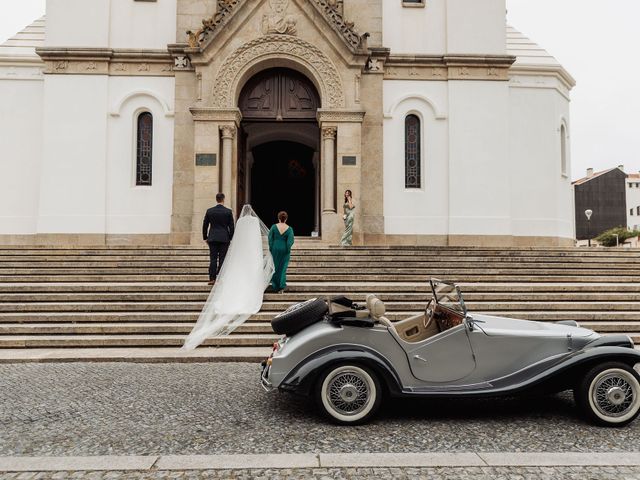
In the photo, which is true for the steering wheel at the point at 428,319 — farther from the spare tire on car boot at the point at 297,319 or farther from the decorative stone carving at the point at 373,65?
the decorative stone carving at the point at 373,65

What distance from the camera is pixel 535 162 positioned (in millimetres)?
17500

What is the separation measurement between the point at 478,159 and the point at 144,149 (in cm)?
1166

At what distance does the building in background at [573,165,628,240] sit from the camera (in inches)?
2680

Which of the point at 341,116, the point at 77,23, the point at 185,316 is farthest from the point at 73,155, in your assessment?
the point at 185,316

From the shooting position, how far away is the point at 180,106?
16625 mm

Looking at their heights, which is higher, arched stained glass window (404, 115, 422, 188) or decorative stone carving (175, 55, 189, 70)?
decorative stone carving (175, 55, 189, 70)

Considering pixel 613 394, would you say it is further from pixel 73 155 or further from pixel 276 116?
pixel 73 155

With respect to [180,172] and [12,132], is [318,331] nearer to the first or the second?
[180,172]

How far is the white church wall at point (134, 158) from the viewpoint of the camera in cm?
1652

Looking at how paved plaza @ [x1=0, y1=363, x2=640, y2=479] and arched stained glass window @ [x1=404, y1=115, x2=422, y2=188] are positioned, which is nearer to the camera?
paved plaza @ [x1=0, y1=363, x2=640, y2=479]

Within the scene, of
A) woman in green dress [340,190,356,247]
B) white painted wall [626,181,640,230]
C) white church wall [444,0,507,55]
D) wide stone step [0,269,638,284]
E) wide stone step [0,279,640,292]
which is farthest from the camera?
white painted wall [626,181,640,230]

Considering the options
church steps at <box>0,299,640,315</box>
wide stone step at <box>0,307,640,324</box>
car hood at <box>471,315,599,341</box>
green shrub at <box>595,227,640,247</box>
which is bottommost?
wide stone step at <box>0,307,640,324</box>

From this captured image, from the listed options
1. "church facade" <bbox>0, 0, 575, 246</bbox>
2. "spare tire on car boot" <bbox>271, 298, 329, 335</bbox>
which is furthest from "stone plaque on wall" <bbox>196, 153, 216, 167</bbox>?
"spare tire on car boot" <bbox>271, 298, 329, 335</bbox>

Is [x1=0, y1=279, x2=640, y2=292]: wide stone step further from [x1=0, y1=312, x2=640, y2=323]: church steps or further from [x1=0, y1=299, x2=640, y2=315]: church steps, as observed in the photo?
[x1=0, y1=312, x2=640, y2=323]: church steps
